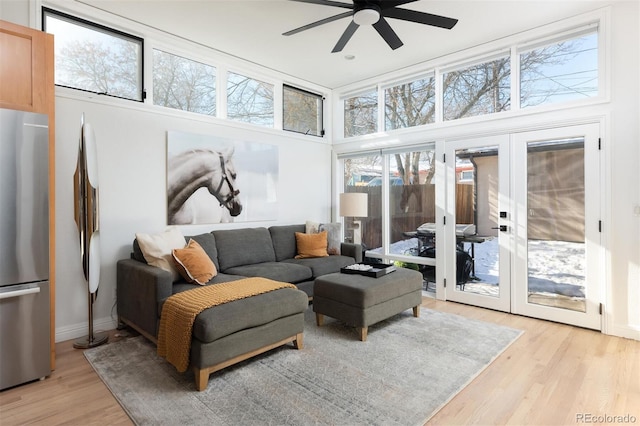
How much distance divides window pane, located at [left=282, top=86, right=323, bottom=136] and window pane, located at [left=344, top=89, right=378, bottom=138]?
0.45 m

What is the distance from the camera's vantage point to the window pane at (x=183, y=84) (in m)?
3.78

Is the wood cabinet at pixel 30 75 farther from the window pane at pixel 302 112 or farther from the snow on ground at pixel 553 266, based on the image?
the snow on ground at pixel 553 266

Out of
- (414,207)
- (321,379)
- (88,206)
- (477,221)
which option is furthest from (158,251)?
(477,221)

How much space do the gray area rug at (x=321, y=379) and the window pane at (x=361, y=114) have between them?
3.20 m

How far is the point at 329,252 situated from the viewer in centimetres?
471

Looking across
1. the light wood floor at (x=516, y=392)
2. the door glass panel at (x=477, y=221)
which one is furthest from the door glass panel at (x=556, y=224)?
the light wood floor at (x=516, y=392)

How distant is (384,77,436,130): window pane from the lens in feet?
15.2

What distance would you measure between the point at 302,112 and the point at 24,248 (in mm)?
3944

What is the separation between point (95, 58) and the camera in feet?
11.0

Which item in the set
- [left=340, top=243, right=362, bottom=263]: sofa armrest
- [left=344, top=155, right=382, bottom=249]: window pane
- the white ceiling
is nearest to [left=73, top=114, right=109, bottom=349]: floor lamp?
the white ceiling

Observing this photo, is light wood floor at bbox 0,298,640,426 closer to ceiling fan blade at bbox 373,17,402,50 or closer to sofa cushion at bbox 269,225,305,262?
sofa cushion at bbox 269,225,305,262

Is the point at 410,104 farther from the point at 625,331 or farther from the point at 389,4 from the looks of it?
the point at 625,331

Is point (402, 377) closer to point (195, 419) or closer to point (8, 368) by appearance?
point (195, 419)

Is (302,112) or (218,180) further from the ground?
(302,112)
